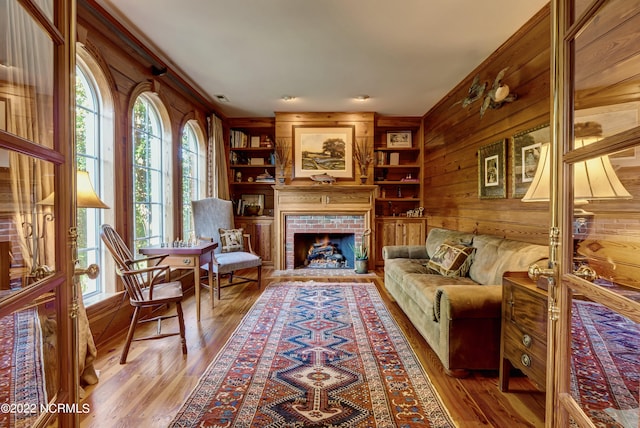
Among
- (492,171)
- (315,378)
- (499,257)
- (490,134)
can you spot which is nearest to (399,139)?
(490,134)

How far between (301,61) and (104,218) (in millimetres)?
2504

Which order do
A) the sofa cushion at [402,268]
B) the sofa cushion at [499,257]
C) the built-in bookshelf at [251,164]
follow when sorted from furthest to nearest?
the built-in bookshelf at [251,164] < the sofa cushion at [402,268] < the sofa cushion at [499,257]

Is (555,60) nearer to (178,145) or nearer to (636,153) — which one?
(636,153)

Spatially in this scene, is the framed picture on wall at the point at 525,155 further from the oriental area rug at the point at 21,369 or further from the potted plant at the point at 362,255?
the oriental area rug at the point at 21,369

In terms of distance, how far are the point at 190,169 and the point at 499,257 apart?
13.4ft

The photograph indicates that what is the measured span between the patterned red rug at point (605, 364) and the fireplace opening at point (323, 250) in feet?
14.5

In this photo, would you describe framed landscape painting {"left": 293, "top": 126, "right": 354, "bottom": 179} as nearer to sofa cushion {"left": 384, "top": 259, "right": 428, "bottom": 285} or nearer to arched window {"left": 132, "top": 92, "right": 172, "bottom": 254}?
sofa cushion {"left": 384, "top": 259, "right": 428, "bottom": 285}

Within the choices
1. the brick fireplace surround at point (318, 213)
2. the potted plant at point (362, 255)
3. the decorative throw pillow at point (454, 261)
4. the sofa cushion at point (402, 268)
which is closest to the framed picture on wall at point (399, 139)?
the brick fireplace surround at point (318, 213)

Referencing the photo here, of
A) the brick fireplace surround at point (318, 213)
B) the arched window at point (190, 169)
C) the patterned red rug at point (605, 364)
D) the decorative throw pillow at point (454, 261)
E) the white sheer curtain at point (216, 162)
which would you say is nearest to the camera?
the patterned red rug at point (605, 364)

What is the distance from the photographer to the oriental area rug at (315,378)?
5.09 ft

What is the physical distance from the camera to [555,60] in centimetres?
94

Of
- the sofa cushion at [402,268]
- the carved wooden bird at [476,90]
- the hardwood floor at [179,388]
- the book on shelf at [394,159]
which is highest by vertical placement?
the carved wooden bird at [476,90]

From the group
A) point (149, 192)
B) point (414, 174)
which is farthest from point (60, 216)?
point (414, 174)

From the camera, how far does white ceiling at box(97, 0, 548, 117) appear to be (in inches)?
91.9
